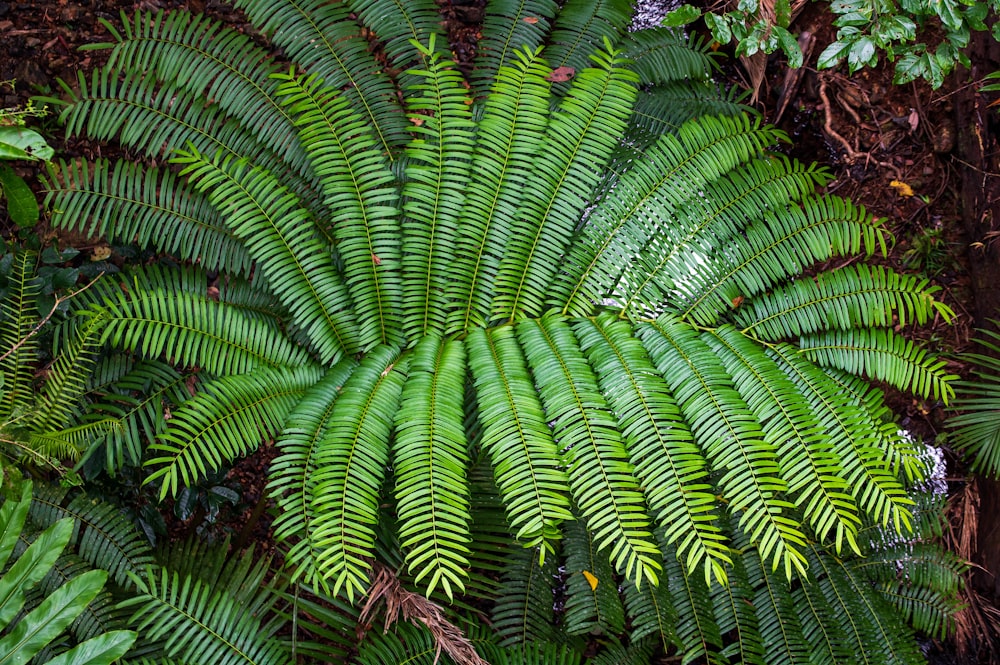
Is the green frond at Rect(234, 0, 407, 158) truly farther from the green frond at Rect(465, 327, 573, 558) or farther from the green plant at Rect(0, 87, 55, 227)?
the green frond at Rect(465, 327, 573, 558)

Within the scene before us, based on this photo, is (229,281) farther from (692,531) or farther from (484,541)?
(692,531)

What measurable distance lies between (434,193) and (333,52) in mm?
776

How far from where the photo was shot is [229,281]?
2668 millimetres

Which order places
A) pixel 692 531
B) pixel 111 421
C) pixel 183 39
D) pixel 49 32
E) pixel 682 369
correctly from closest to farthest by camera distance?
pixel 692 531 → pixel 682 369 → pixel 111 421 → pixel 183 39 → pixel 49 32

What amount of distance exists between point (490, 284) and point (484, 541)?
1.18m

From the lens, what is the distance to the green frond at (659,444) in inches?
79.5

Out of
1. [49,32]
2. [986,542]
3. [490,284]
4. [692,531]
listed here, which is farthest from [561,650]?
[49,32]

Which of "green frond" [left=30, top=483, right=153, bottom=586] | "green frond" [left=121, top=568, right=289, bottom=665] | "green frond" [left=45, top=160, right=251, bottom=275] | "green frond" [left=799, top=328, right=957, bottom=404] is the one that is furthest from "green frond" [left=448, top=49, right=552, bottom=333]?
"green frond" [left=30, top=483, right=153, bottom=586]

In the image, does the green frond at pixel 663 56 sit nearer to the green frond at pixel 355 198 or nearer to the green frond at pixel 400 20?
the green frond at pixel 400 20

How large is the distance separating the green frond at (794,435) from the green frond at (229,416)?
5.15 ft

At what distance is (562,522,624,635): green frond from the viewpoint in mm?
2768

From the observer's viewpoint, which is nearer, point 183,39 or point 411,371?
point 411,371

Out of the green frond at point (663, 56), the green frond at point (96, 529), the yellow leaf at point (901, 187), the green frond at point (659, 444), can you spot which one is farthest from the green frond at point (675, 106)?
the green frond at point (96, 529)

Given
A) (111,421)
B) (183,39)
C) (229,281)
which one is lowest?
(111,421)
